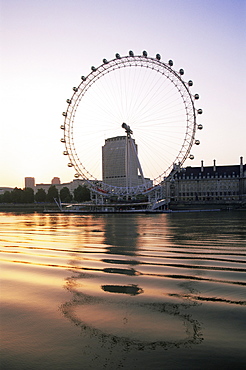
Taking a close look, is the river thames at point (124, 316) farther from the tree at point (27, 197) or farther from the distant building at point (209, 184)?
the tree at point (27, 197)

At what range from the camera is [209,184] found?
4872 inches

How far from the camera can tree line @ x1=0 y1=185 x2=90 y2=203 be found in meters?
127

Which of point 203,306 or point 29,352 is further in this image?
point 203,306

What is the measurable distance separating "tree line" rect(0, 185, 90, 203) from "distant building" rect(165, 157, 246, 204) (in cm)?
3049

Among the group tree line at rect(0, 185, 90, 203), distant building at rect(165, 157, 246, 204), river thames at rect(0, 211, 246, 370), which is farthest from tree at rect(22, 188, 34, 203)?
river thames at rect(0, 211, 246, 370)

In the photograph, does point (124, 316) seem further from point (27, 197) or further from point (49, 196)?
point (27, 197)

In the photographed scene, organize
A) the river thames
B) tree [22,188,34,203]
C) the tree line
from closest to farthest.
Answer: the river thames, the tree line, tree [22,188,34,203]

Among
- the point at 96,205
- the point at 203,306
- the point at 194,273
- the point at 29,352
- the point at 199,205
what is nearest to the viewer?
the point at 29,352

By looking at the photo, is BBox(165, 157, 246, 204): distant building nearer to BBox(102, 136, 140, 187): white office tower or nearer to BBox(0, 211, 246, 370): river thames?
BBox(102, 136, 140, 187): white office tower

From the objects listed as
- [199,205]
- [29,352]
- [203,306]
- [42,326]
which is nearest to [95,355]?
[29,352]

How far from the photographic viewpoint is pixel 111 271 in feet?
29.8

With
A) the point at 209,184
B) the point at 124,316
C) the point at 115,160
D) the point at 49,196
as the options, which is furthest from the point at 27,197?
the point at 124,316

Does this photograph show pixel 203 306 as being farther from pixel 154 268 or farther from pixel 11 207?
pixel 11 207

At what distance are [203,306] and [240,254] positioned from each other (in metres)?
6.52
